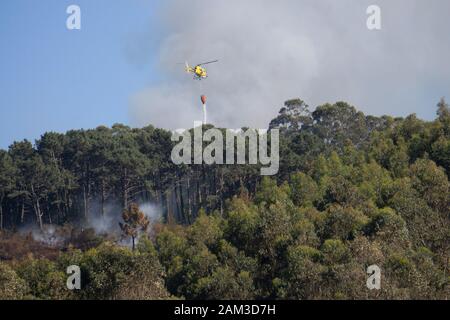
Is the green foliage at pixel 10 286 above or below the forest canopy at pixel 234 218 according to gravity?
below

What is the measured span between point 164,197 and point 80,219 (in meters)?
9.58

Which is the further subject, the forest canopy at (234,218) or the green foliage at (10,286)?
the forest canopy at (234,218)

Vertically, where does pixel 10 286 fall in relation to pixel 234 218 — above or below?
below

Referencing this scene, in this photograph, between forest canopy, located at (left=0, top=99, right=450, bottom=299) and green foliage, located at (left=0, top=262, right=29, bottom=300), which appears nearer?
green foliage, located at (left=0, top=262, right=29, bottom=300)

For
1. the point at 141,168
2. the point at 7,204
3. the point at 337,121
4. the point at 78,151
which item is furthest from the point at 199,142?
the point at 337,121

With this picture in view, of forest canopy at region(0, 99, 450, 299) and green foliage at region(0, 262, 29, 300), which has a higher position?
forest canopy at region(0, 99, 450, 299)

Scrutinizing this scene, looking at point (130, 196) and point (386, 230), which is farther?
point (130, 196)

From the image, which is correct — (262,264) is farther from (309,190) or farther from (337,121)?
(337,121)

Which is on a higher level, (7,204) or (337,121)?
(337,121)

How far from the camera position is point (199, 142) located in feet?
273

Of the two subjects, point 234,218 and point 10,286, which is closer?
point 10,286
